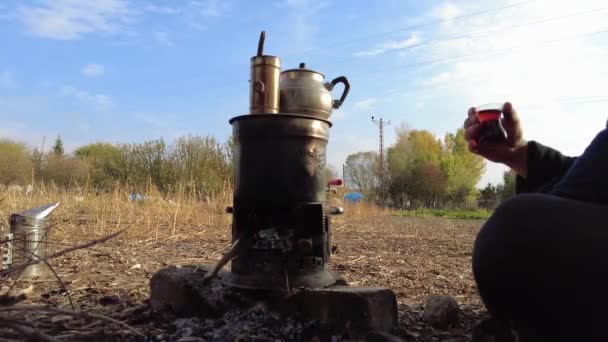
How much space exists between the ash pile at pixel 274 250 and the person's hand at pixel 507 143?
837 millimetres

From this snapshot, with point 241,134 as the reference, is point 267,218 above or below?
below

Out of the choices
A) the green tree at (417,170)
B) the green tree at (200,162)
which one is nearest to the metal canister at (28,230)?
the green tree at (200,162)

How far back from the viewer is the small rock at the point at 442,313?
2.46m

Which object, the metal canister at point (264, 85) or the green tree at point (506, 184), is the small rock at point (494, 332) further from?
the green tree at point (506, 184)

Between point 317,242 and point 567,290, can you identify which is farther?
point 317,242

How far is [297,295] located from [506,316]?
1.08 metres

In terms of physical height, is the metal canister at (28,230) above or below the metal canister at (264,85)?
below

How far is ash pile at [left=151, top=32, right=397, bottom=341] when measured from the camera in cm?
225

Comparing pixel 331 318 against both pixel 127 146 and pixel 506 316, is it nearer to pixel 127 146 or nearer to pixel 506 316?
pixel 506 316

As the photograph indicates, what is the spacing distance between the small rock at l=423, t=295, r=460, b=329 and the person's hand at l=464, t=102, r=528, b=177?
87cm

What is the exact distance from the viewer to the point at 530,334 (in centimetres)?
143

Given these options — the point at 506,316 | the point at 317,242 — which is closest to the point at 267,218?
the point at 317,242

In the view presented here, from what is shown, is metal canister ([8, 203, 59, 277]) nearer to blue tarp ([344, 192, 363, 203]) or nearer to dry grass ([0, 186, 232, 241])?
dry grass ([0, 186, 232, 241])

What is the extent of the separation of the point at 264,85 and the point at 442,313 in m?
1.63
